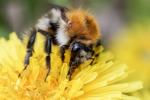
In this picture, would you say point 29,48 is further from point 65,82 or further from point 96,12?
point 96,12

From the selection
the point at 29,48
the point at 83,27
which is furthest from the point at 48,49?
the point at 83,27

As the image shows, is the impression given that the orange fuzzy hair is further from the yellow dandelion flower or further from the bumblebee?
the yellow dandelion flower

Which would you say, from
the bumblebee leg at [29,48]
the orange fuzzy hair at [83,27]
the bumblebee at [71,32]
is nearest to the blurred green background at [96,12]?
the bumblebee leg at [29,48]

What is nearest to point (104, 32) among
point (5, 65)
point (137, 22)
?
point (137, 22)

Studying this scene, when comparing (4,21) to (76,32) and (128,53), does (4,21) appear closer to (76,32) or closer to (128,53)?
(128,53)

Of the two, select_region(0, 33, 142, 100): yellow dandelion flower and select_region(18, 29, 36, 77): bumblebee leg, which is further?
select_region(18, 29, 36, 77): bumblebee leg

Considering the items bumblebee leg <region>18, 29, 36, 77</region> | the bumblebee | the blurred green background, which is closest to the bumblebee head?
the bumblebee

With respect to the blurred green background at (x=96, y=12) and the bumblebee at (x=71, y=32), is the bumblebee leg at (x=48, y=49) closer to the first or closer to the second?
the bumblebee at (x=71, y=32)
